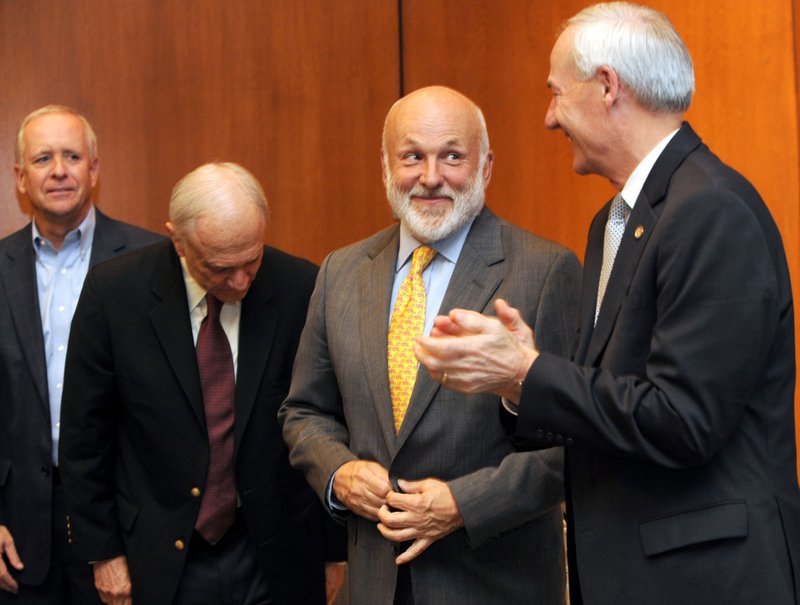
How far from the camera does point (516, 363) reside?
1.95 meters

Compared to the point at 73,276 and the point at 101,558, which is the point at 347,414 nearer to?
the point at 101,558

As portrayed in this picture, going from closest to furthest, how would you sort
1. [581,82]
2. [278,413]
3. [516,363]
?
[516,363]
[581,82]
[278,413]

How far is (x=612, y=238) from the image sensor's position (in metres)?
2.23

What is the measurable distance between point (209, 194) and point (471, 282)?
35.2 inches

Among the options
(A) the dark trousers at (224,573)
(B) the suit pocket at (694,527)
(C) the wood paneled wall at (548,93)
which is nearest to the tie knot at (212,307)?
(A) the dark trousers at (224,573)

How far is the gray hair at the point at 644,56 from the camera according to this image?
205 centimetres

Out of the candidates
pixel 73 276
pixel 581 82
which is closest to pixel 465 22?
pixel 73 276

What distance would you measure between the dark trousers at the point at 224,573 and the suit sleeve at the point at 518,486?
90cm

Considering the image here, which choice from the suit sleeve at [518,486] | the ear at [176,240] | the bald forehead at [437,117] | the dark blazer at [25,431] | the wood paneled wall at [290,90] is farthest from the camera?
the wood paneled wall at [290,90]

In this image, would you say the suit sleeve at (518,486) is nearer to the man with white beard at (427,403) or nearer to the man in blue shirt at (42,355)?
the man with white beard at (427,403)

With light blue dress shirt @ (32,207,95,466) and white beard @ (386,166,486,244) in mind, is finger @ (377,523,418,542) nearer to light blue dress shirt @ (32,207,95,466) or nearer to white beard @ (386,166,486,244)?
white beard @ (386,166,486,244)

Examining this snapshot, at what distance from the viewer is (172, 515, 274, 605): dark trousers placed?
3039 millimetres

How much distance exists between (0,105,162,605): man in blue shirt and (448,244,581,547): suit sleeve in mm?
1669

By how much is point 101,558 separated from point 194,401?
0.55 metres
